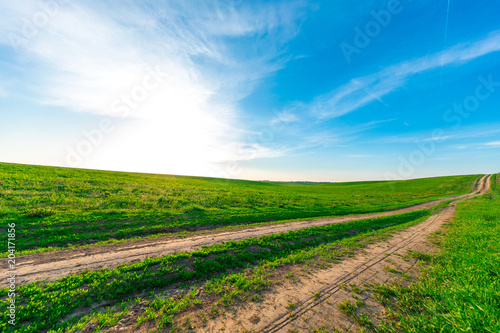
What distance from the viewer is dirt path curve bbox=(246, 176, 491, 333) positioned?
445cm

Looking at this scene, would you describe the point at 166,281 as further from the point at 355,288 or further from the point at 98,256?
the point at 355,288

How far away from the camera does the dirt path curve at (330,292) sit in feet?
14.6

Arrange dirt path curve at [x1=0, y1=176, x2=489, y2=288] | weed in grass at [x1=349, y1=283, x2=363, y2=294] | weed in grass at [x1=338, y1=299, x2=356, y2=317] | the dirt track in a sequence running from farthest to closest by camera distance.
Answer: dirt path curve at [x1=0, y1=176, x2=489, y2=288], weed in grass at [x1=349, y1=283, x2=363, y2=294], weed in grass at [x1=338, y1=299, x2=356, y2=317], the dirt track

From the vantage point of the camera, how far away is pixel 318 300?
17.6ft

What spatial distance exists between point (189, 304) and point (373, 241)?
37.4ft

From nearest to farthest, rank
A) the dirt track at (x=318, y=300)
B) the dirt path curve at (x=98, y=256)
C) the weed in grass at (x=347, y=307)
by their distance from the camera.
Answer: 1. the dirt track at (x=318, y=300)
2. the weed in grass at (x=347, y=307)
3. the dirt path curve at (x=98, y=256)

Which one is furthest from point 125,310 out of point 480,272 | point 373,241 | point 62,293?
point 373,241

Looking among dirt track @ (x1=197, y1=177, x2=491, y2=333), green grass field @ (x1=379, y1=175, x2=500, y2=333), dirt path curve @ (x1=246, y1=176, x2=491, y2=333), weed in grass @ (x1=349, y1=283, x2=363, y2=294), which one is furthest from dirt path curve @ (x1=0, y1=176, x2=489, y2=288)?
green grass field @ (x1=379, y1=175, x2=500, y2=333)

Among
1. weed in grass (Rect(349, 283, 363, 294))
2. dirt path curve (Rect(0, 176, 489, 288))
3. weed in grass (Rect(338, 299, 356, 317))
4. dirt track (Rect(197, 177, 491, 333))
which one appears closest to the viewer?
dirt track (Rect(197, 177, 491, 333))

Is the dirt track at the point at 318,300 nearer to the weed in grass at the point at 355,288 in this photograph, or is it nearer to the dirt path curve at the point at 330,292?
the dirt path curve at the point at 330,292

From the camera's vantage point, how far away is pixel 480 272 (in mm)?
5395

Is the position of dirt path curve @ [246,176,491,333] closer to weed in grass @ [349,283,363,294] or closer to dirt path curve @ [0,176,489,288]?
weed in grass @ [349,283,363,294]

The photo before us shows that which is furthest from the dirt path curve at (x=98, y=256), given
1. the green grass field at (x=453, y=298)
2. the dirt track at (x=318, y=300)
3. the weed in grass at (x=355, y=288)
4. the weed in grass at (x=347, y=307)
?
the green grass field at (x=453, y=298)

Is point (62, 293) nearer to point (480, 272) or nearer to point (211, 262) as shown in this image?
point (211, 262)
